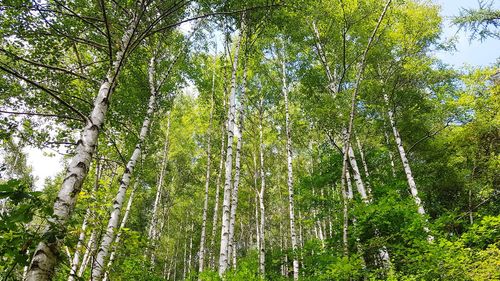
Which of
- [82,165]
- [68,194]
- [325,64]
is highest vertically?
[325,64]

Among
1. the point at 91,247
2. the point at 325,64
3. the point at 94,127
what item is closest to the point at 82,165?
the point at 94,127

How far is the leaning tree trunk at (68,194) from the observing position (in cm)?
191

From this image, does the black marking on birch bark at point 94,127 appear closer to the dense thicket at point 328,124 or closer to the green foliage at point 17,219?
the dense thicket at point 328,124

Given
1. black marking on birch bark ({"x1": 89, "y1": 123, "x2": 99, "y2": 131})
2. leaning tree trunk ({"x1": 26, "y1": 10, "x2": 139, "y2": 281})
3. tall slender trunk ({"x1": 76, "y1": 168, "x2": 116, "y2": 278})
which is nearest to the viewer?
leaning tree trunk ({"x1": 26, "y1": 10, "x2": 139, "y2": 281})

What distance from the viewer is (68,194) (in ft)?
8.71

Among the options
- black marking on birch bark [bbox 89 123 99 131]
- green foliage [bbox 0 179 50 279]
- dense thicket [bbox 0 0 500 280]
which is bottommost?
green foliage [bbox 0 179 50 279]

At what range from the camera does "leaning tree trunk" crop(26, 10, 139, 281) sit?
191cm

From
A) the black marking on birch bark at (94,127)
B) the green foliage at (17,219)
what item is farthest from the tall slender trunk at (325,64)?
the green foliage at (17,219)

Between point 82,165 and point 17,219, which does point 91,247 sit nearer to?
point 82,165

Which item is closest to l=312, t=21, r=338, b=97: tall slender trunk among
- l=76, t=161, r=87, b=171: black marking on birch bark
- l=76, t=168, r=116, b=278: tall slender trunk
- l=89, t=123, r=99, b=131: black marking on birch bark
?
l=76, t=168, r=116, b=278: tall slender trunk

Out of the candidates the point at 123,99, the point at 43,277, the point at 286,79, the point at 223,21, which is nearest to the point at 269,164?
the point at 286,79

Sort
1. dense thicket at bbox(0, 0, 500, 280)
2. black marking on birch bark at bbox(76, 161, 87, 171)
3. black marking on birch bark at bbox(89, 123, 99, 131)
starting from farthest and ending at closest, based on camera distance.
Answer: dense thicket at bbox(0, 0, 500, 280) < black marking on birch bark at bbox(89, 123, 99, 131) < black marking on birch bark at bbox(76, 161, 87, 171)

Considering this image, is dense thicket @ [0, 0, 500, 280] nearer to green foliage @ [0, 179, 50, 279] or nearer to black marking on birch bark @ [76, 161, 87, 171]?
black marking on birch bark @ [76, 161, 87, 171]

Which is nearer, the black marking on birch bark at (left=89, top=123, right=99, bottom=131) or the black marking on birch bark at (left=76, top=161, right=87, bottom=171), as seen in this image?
the black marking on birch bark at (left=76, top=161, right=87, bottom=171)
